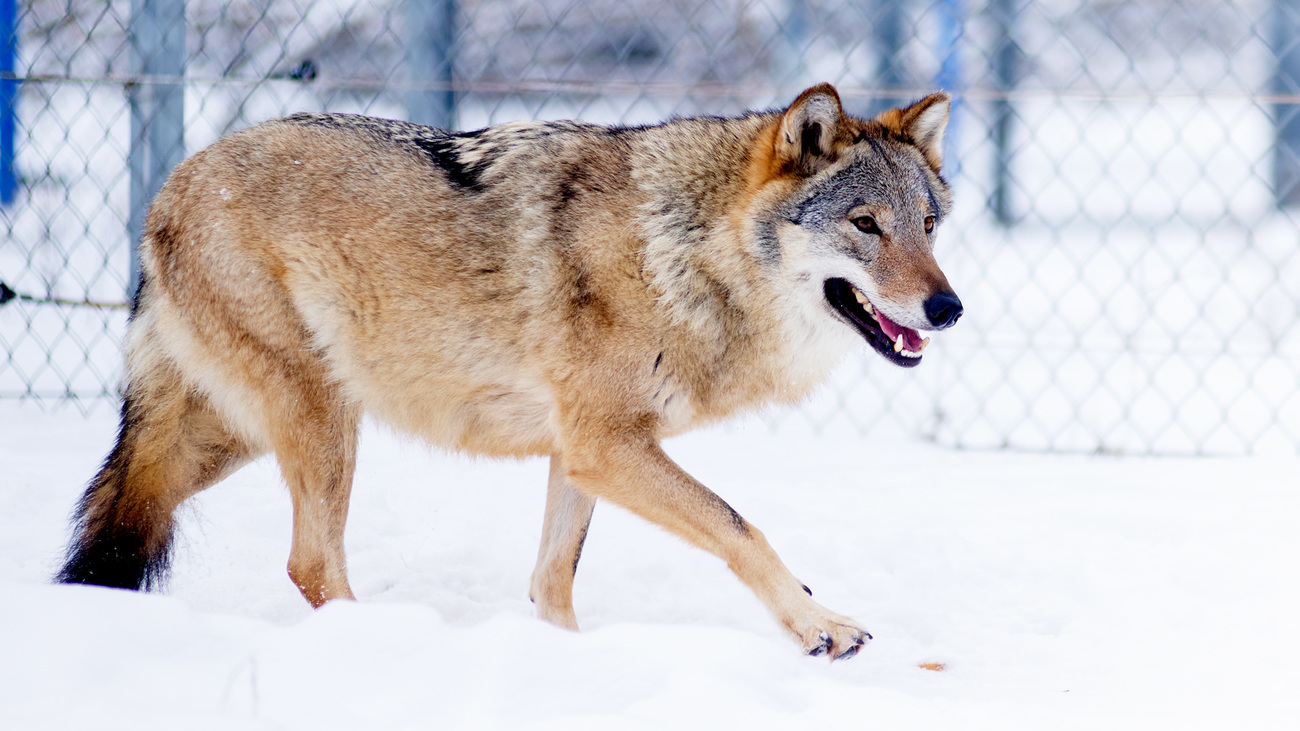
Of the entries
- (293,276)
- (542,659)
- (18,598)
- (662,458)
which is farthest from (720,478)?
(18,598)

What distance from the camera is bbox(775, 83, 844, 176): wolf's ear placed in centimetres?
257

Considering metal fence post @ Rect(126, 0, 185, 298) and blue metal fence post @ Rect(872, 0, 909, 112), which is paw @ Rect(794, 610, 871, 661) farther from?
blue metal fence post @ Rect(872, 0, 909, 112)

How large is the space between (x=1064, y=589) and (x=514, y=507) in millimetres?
1821

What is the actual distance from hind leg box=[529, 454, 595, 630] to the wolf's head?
0.89 m

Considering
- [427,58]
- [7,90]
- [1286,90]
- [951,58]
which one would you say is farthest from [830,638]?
[1286,90]

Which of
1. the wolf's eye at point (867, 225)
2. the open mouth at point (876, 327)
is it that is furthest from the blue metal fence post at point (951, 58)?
the open mouth at point (876, 327)

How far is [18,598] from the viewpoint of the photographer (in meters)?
1.66

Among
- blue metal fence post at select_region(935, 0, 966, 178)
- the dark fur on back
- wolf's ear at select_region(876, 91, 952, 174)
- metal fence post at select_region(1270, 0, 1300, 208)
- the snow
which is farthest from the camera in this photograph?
metal fence post at select_region(1270, 0, 1300, 208)

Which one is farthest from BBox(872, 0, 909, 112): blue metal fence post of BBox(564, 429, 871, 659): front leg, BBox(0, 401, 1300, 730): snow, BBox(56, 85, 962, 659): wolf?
BBox(564, 429, 871, 659): front leg

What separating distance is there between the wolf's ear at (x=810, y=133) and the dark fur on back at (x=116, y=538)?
1.87 metres

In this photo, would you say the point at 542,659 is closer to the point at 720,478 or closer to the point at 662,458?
the point at 662,458

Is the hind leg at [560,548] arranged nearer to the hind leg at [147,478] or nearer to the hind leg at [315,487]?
the hind leg at [315,487]

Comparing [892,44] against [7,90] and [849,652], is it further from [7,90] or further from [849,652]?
[849,652]

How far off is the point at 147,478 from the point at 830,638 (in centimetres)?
180
